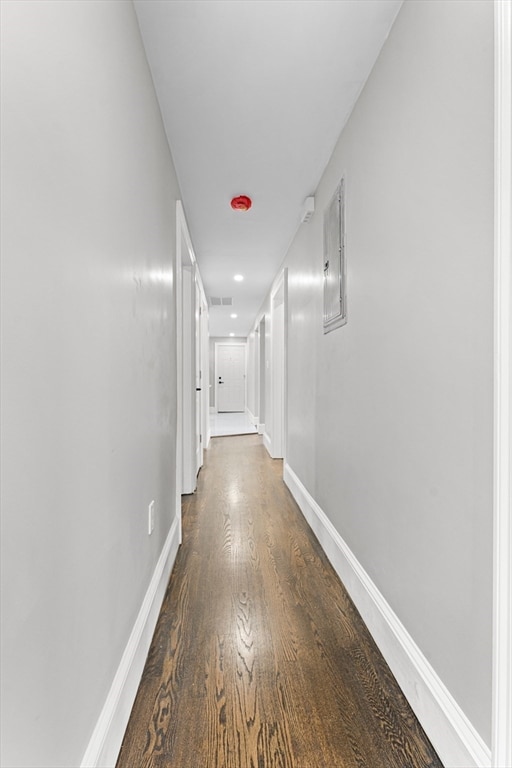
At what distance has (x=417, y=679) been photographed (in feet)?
3.98

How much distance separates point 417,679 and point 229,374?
33.5 ft

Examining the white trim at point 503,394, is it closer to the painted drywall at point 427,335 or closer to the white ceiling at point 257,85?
the painted drywall at point 427,335

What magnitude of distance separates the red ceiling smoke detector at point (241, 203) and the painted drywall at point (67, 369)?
1.46 meters

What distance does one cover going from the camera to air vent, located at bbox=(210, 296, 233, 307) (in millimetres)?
6141

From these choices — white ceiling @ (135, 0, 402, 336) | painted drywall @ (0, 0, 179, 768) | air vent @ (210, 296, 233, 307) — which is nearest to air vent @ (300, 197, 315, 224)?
white ceiling @ (135, 0, 402, 336)

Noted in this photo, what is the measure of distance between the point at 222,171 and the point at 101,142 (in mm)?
1670

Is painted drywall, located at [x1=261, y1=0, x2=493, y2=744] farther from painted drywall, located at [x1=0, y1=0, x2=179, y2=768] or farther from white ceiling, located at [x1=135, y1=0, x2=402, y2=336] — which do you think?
painted drywall, located at [x1=0, y1=0, x2=179, y2=768]

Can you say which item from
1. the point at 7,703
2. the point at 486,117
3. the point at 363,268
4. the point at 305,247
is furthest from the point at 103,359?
the point at 305,247

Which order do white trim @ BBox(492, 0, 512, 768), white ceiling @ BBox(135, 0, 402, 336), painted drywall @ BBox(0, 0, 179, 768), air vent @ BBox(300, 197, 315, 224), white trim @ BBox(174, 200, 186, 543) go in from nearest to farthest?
painted drywall @ BBox(0, 0, 179, 768) < white trim @ BBox(492, 0, 512, 768) < white ceiling @ BBox(135, 0, 402, 336) < white trim @ BBox(174, 200, 186, 543) < air vent @ BBox(300, 197, 315, 224)

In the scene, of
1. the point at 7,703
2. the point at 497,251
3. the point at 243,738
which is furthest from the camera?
the point at 243,738

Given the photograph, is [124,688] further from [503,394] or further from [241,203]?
[241,203]

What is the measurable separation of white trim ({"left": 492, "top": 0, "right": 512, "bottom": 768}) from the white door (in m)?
10.5

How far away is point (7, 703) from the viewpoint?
0.57 m

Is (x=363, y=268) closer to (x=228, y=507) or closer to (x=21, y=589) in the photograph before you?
(x=21, y=589)
